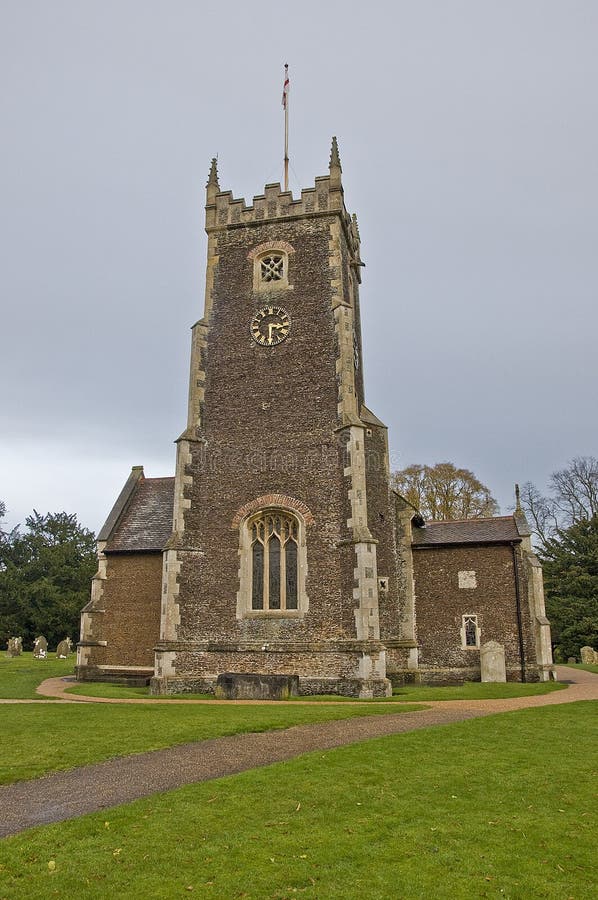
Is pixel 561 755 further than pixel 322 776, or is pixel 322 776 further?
pixel 561 755

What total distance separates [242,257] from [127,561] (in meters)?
12.9

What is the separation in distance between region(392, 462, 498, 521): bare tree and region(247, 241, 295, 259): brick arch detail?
22.8m

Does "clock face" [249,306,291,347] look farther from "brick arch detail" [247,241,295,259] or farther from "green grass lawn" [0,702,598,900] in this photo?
"green grass lawn" [0,702,598,900]

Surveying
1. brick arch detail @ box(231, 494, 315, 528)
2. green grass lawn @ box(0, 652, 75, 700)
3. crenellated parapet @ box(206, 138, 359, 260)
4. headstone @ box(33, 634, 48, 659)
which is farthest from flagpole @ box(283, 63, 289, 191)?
headstone @ box(33, 634, 48, 659)

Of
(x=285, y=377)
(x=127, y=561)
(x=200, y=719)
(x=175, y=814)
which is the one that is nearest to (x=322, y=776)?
(x=175, y=814)

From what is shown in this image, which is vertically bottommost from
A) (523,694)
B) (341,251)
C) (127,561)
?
(523,694)

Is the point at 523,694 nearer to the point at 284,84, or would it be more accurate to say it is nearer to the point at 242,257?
the point at 242,257

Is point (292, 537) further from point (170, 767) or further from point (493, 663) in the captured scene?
point (170, 767)

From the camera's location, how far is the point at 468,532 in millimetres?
25969

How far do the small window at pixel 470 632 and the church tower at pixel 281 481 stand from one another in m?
2.18

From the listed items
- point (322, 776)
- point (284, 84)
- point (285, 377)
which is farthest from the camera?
point (284, 84)

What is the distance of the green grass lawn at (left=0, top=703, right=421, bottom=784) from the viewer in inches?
399

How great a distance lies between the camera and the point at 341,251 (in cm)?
2484

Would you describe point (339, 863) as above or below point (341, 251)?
below
